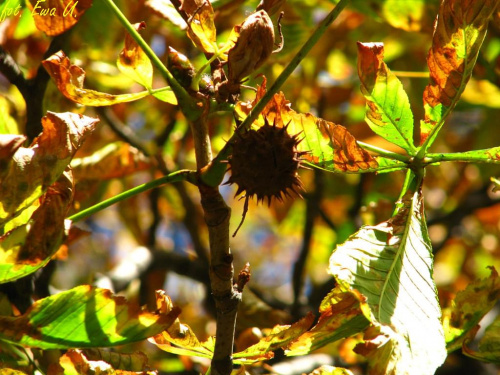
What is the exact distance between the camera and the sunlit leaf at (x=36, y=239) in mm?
1036

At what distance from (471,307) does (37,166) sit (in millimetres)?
835

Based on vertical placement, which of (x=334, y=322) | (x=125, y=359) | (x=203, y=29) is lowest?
(x=125, y=359)

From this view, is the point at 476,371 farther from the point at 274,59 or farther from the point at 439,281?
the point at 274,59

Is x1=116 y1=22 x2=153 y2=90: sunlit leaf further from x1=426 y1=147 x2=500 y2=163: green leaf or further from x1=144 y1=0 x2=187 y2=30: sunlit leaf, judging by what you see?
x1=426 y1=147 x2=500 y2=163: green leaf

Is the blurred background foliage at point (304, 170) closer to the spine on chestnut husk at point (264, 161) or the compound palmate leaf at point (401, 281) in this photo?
the spine on chestnut husk at point (264, 161)

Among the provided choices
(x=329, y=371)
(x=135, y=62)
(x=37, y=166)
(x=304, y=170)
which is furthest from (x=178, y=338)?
(x=304, y=170)

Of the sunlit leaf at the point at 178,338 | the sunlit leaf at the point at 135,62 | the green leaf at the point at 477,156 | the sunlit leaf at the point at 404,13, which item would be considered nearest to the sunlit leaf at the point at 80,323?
the sunlit leaf at the point at 178,338

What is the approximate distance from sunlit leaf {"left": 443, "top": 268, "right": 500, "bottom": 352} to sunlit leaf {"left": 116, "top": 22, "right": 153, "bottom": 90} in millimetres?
722

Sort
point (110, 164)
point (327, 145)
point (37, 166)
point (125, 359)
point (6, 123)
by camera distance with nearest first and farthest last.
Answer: point (37, 166)
point (327, 145)
point (125, 359)
point (6, 123)
point (110, 164)

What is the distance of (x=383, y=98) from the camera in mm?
1155

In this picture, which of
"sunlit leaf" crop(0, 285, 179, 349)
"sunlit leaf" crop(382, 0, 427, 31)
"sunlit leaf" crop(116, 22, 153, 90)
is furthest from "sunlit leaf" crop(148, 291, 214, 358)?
"sunlit leaf" crop(382, 0, 427, 31)

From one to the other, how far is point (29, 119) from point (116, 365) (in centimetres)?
61

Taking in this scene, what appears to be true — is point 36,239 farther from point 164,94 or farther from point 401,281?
point 401,281

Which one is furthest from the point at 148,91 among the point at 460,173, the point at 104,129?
the point at 460,173
